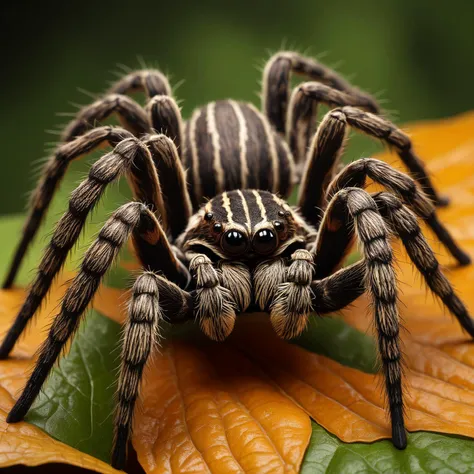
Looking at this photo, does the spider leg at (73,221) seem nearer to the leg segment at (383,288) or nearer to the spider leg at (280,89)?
the leg segment at (383,288)

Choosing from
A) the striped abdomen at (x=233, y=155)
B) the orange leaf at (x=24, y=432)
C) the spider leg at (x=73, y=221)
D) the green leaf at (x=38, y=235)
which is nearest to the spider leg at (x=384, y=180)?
the striped abdomen at (x=233, y=155)

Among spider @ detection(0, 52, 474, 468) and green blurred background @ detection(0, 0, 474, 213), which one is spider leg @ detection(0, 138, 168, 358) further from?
green blurred background @ detection(0, 0, 474, 213)

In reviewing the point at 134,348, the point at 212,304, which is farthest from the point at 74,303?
the point at 212,304

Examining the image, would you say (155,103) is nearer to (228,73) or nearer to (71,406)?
(71,406)

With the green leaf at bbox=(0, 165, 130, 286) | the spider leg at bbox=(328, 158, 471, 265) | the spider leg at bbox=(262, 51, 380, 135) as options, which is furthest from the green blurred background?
the spider leg at bbox=(328, 158, 471, 265)

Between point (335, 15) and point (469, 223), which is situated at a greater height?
point (335, 15)

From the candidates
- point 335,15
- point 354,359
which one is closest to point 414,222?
point 354,359

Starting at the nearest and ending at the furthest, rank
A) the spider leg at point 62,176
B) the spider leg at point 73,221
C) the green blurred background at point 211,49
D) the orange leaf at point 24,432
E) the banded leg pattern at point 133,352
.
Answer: the orange leaf at point 24,432 < the banded leg pattern at point 133,352 < the spider leg at point 73,221 < the spider leg at point 62,176 < the green blurred background at point 211,49
